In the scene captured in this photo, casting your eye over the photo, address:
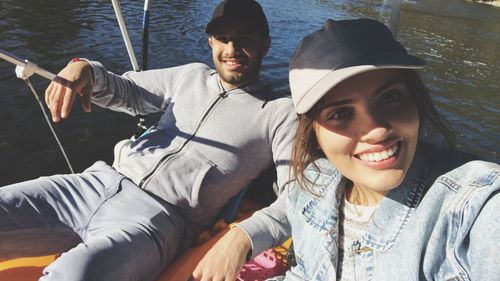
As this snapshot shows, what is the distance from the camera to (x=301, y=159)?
6.63ft

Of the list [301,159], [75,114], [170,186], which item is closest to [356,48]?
[301,159]

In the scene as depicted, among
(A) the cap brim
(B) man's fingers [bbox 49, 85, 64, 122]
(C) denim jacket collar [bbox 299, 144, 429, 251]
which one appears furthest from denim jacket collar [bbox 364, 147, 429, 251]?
(B) man's fingers [bbox 49, 85, 64, 122]

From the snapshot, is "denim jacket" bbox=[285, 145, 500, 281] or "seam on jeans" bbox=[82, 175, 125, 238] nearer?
"denim jacket" bbox=[285, 145, 500, 281]

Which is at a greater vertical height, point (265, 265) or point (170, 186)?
point (170, 186)

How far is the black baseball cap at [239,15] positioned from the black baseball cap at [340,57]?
5.20 feet

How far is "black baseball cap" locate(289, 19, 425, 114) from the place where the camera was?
144 cm

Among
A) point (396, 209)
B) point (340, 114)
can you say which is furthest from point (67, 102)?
point (396, 209)

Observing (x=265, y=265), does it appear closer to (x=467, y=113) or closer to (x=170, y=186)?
(x=170, y=186)

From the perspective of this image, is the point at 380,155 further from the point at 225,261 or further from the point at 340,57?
the point at 225,261

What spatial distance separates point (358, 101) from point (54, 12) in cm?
1498

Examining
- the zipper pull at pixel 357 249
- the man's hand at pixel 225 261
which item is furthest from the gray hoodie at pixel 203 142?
the zipper pull at pixel 357 249

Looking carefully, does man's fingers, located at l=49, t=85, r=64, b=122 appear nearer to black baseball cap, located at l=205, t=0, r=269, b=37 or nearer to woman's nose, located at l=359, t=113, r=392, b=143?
black baseball cap, located at l=205, t=0, r=269, b=37

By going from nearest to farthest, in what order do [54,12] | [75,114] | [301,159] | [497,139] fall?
[301,159]
[75,114]
[497,139]
[54,12]

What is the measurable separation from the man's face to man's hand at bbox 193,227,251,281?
1.51 metres
